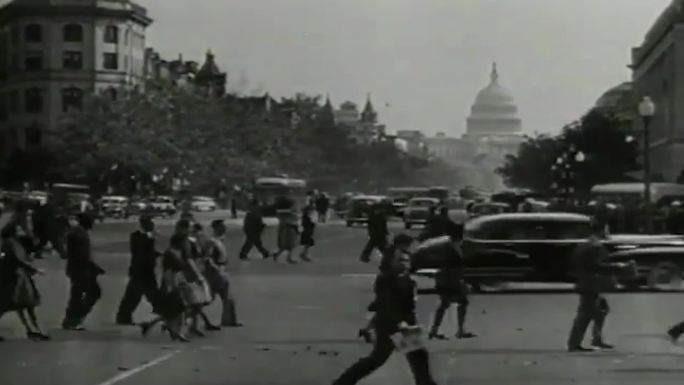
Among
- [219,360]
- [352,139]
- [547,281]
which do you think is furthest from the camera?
[352,139]

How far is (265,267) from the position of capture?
4344 centimetres

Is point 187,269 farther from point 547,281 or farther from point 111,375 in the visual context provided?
point 547,281

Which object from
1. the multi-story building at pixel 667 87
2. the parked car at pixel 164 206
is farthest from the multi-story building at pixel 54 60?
the multi-story building at pixel 667 87

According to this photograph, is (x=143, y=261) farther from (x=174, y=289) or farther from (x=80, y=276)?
(x=174, y=289)

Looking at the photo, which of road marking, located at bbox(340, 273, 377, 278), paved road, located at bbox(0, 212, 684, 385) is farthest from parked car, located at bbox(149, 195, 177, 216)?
paved road, located at bbox(0, 212, 684, 385)

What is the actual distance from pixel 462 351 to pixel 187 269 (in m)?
3.92

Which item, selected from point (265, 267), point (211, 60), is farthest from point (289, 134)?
point (265, 267)

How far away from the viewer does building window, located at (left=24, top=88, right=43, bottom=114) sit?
494 feet

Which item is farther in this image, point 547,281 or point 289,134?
point 289,134

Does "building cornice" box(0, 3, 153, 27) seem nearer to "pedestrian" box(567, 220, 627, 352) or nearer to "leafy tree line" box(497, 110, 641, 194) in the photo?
"leafy tree line" box(497, 110, 641, 194)

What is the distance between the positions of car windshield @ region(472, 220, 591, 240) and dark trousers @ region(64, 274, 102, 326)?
1065 centimetres

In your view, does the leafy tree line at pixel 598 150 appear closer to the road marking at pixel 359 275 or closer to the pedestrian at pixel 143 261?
the road marking at pixel 359 275

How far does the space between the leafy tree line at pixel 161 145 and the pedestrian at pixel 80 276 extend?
90.6 m

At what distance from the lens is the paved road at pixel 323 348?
17641mm
